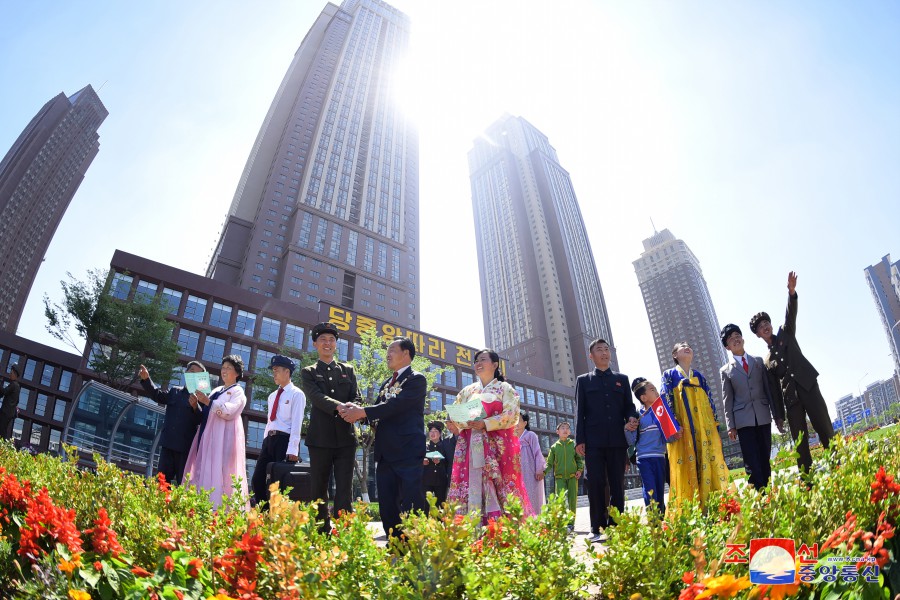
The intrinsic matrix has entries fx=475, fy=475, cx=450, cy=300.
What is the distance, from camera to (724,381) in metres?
5.70

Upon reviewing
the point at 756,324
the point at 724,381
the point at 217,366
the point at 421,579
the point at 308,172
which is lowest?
the point at 421,579

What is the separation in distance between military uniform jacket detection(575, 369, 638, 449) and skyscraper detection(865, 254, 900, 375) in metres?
131

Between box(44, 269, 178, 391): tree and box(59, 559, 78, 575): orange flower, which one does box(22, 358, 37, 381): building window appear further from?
box(59, 559, 78, 575): orange flower

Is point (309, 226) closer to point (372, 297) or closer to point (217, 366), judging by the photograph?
point (372, 297)

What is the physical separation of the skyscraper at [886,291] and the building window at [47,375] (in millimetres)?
142627

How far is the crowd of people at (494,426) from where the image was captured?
411cm

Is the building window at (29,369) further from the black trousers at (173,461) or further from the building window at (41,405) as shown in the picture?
the black trousers at (173,461)

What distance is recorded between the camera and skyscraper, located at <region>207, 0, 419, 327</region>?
75625 mm

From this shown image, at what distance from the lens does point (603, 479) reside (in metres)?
5.32

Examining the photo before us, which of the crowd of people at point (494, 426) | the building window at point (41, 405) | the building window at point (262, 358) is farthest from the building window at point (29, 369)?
the crowd of people at point (494, 426)

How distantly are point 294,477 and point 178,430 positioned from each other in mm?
2075

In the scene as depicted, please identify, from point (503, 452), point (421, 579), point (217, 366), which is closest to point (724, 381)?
point (503, 452)

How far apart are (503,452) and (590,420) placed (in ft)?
5.33

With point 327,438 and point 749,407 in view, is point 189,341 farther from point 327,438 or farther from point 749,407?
point 749,407
